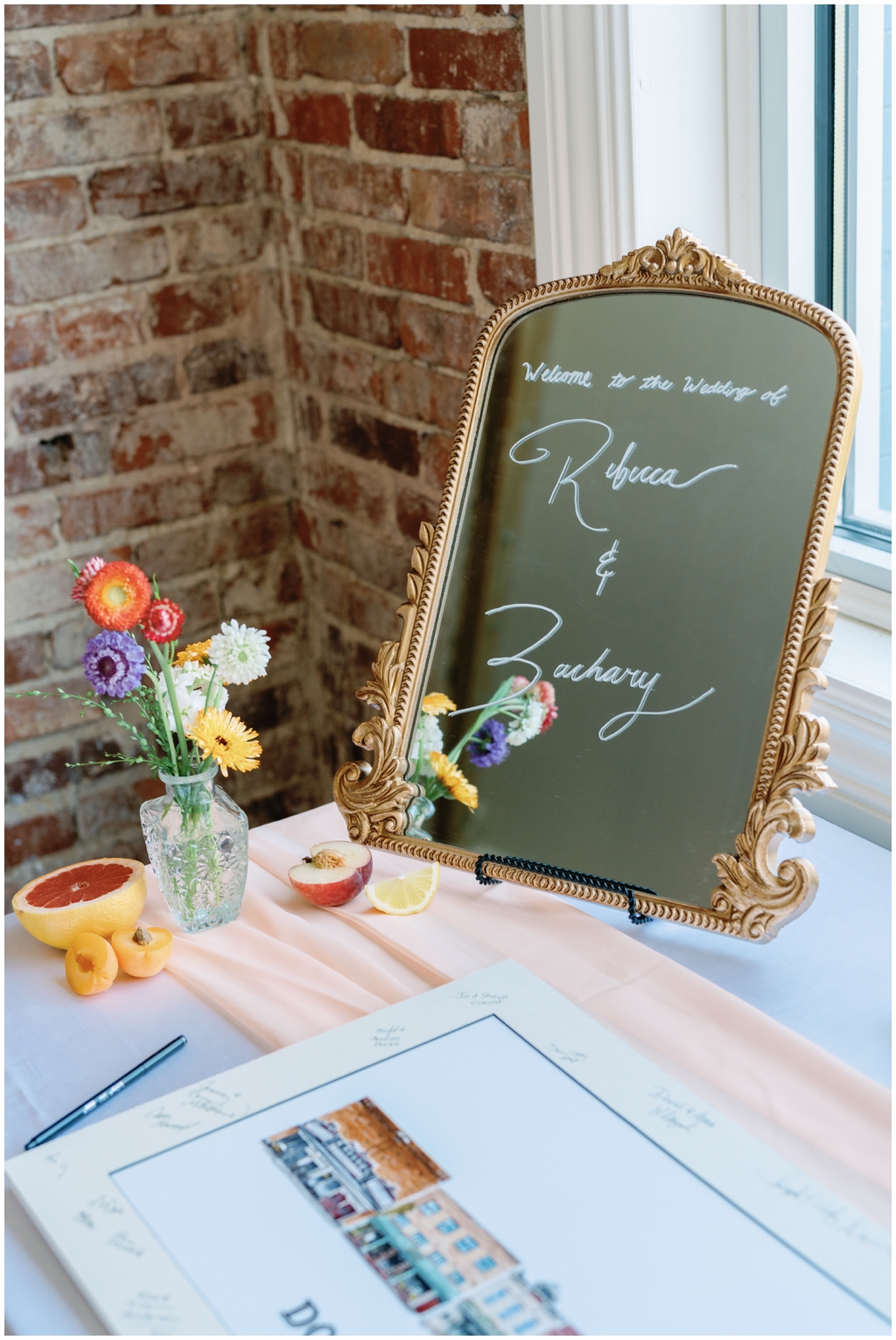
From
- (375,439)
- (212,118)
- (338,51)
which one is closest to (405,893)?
(375,439)

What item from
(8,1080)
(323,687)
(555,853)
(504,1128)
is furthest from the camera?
(323,687)

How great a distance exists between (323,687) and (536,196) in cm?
85

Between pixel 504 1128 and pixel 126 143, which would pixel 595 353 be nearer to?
pixel 504 1128

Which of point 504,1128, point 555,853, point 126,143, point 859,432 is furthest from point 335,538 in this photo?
point 504,1128

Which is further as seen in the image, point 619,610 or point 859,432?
point 859,432

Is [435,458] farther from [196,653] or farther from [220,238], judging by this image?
[196,653]

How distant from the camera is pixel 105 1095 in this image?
2.48 ft

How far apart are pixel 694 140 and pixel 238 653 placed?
24.9 inches

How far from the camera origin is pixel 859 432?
3.86 feet

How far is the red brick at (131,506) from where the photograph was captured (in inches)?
64.7

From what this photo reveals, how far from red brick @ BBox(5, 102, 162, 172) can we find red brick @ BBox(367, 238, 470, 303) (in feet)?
1.05

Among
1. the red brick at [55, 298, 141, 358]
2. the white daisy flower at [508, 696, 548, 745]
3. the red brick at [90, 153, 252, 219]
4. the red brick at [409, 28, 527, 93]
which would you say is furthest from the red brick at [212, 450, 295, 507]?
the white daisy flower at [508, 696, 548, 745]

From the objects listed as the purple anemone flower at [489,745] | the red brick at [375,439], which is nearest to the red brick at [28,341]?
the red brick at [375,439]

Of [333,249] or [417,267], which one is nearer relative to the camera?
[417,267]
